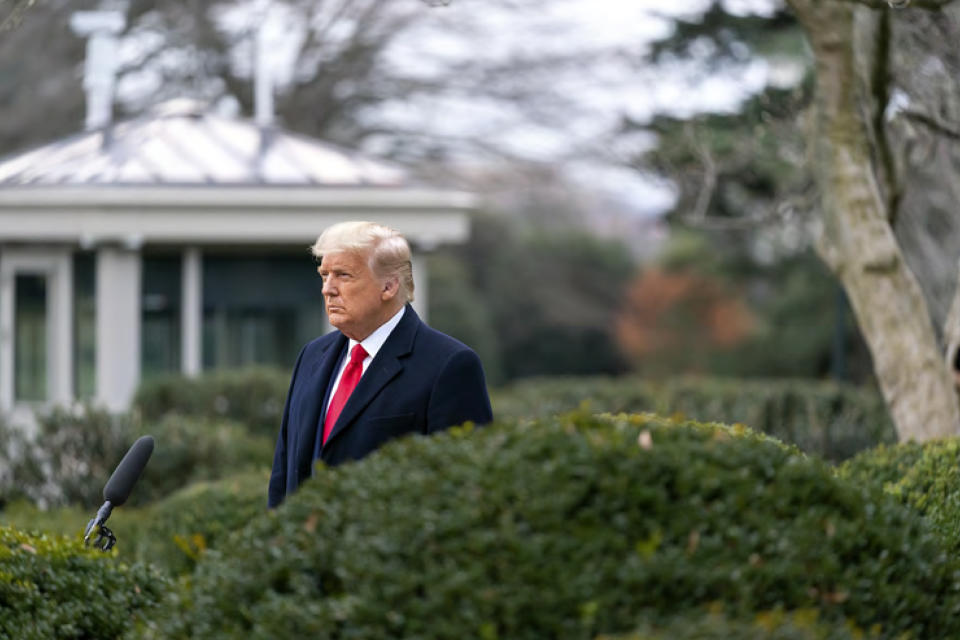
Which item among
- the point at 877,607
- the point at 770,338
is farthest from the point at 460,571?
the point at 770,338

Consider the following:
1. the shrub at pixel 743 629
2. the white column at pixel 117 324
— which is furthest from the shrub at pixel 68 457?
the shrub at pixel 743 629

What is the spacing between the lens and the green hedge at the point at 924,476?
4887 millimetres

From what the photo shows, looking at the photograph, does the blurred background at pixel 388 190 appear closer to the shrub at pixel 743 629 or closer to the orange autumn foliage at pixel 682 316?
the orange autumn foliage at pixel 682 316

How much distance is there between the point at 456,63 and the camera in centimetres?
2405

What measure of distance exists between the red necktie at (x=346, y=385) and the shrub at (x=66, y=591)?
2.53 feet

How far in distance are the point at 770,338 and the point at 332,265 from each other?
81.1ft

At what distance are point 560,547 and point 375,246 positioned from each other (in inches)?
63.3

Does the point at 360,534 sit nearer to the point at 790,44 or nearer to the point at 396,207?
the point at 396,207

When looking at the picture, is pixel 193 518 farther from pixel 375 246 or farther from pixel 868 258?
pixel 868 258

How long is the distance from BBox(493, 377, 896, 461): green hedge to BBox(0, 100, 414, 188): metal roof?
2865mm

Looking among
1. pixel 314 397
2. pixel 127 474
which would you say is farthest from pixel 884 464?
pixel 127 474

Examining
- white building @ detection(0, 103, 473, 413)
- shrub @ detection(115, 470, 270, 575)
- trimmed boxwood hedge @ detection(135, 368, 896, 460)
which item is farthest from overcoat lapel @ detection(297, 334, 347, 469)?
white building @ detection(0, 103, 473, 413)

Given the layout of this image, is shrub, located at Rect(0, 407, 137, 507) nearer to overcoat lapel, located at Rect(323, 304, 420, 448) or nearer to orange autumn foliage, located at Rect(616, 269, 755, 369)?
overcoat lapel, located at Rect(323, 304, 420, 448)

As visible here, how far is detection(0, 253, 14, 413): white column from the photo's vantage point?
1362 cm
